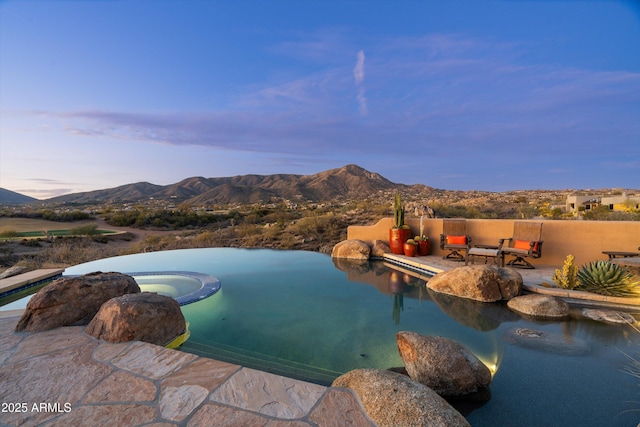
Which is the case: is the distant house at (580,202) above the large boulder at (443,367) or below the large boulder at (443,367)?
above

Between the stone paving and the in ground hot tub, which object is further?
the in ground hot tub

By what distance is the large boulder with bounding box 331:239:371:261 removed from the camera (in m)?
9.56

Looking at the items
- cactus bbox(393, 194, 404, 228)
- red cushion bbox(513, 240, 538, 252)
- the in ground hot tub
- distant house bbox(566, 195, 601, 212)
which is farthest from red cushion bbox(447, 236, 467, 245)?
distant house bbox(566, 195, 601, 212)

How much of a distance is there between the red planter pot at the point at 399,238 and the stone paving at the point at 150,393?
7.36 meters

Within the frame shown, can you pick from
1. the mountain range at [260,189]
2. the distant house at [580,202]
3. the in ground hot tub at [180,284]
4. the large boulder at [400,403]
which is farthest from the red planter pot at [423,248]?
the mountain range at [260,189]

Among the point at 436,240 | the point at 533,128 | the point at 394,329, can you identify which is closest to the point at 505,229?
the point at 436,240

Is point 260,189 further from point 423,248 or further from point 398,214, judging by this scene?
point 423,248

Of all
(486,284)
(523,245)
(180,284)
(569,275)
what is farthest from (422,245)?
(180,284)

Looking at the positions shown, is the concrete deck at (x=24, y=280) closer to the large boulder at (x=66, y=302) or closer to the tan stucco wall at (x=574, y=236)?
the large boulder at (x=66, y=302)

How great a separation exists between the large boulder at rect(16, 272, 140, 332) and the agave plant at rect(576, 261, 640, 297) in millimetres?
8084

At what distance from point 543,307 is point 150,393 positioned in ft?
18.3

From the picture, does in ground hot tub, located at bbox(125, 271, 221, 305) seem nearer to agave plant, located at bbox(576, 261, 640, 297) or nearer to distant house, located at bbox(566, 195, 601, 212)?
agave plant, located at bbox(576, 261, 640, 297)

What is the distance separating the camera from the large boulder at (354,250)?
956cm

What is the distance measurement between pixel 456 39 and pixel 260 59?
27.8 feet
